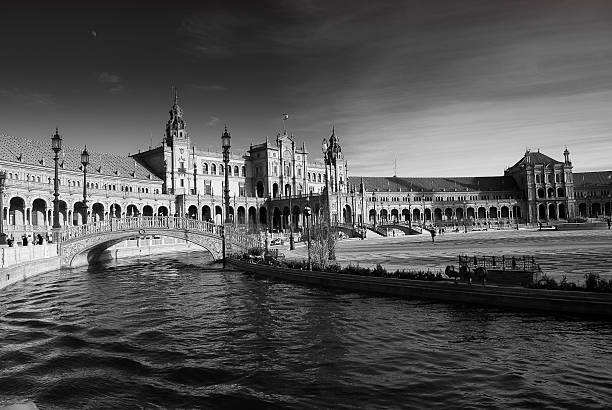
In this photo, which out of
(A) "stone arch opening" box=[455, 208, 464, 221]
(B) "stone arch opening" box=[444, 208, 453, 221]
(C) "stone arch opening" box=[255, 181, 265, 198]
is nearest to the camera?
(C) "stone arch opening" box=[255, 181, 265, 198]

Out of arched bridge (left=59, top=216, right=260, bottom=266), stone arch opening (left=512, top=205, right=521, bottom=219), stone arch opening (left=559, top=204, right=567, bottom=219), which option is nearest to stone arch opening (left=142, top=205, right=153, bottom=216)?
arched bridge (left=59, top=216, right=260, bottom=266)

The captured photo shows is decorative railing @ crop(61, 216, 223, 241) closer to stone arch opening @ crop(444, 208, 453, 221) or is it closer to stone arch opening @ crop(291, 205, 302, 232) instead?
stone arch opening @ crop(291, 205, 302, 232)

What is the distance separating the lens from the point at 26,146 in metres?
70.6

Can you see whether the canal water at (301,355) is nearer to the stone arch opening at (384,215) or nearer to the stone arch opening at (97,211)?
the stone arch opening at (97,211)

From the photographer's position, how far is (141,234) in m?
39.2

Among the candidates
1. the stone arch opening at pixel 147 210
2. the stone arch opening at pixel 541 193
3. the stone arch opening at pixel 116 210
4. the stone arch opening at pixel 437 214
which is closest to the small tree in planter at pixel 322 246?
the stone arch opening at pixel 116 210

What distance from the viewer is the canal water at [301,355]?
35.2 ft

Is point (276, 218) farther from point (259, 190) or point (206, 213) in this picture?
point (206, 213)

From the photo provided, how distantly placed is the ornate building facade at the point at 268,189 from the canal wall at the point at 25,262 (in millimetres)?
15019

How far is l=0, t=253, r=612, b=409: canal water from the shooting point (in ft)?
35.2

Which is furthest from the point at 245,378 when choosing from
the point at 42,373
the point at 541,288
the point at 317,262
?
the point at 317,262

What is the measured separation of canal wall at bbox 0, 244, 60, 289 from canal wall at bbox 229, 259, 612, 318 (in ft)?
58.3

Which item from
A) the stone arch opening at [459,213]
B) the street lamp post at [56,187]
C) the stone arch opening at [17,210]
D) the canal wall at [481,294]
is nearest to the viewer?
the canal wall at [481,294]

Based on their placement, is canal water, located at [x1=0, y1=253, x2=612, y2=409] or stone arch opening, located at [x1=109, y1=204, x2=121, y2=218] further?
stone arch opening, located at [x1=109, y1=204, x2=121, y2=218]
